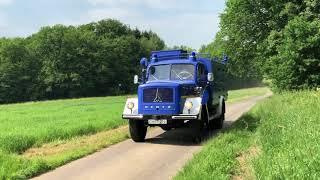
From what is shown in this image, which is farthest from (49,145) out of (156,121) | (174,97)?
(174,97)

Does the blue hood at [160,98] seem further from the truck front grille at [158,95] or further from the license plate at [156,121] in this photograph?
the license plate at [156,121]

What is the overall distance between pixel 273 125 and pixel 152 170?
3450mm

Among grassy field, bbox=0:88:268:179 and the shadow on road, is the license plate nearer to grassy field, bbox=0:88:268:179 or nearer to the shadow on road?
the shadow on road

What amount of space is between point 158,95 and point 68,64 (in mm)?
76325

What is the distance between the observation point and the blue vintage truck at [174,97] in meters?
17.2

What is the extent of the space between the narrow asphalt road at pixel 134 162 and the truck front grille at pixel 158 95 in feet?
4.57

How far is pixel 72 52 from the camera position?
92812mm

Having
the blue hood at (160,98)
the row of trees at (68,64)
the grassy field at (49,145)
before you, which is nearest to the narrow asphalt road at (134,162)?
the grassy field at (49,145)

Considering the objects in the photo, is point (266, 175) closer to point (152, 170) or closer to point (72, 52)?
point (152, 170)

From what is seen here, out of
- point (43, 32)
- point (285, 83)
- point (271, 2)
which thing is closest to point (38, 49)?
point (43, 32)

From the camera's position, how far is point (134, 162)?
13516 millimetres

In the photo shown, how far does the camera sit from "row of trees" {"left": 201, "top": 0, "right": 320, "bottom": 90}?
30500 mm

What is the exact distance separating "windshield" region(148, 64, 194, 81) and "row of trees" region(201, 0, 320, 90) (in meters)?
13.1

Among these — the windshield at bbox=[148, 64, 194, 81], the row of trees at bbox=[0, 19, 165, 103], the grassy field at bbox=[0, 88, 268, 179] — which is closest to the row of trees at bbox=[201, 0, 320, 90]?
the grassy field at bbox=[0, 88, 268, 179]
